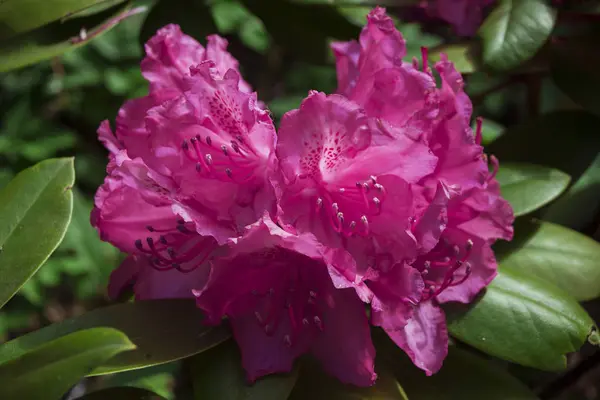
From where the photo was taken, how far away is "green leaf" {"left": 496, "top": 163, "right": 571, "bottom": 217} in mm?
883

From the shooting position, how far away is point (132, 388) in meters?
0.83

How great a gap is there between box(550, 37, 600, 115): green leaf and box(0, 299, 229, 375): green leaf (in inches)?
24.6

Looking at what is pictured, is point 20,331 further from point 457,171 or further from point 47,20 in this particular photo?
point 457,171

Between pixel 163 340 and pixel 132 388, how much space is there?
0.44ft

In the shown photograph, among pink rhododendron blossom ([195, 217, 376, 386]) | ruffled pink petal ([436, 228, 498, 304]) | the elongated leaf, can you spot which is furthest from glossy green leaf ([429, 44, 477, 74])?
the elongated leaf

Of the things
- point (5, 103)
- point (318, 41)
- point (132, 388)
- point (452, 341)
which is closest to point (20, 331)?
point (5, 103)

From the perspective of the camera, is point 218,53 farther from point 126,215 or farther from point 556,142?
point 556,142

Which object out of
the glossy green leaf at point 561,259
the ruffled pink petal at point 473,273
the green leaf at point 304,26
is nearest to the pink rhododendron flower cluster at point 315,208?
the ruffled pink petal at point 473,273

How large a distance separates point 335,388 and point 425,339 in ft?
0.36

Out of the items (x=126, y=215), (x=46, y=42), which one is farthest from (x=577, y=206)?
(x=46, y=42)

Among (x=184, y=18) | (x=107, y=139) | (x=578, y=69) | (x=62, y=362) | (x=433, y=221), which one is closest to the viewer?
(x=62, y=362)

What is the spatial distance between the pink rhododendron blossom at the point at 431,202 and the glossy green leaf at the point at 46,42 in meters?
0.36

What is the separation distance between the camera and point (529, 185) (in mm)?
904

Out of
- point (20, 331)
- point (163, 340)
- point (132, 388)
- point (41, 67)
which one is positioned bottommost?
point (20, 331)
